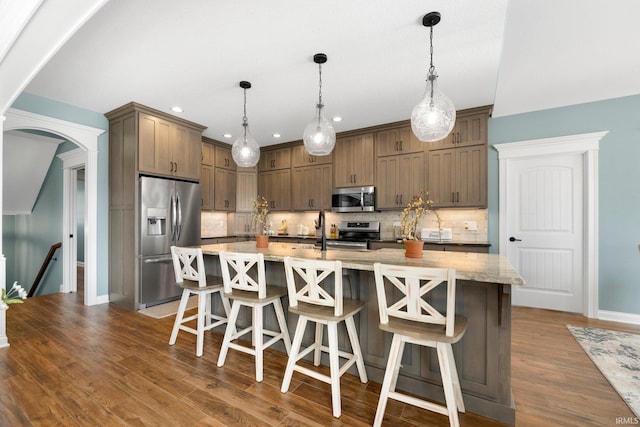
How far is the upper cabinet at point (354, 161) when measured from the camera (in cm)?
496

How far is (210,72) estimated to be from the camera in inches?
119

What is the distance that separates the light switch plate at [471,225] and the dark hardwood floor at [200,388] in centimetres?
162

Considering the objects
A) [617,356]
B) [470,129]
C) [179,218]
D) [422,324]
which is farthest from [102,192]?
[617,356]

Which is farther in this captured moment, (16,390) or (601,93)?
(601,93)

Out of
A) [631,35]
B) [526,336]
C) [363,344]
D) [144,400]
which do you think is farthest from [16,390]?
[631,35]

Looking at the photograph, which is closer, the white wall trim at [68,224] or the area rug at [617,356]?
the area rug at [617,356]

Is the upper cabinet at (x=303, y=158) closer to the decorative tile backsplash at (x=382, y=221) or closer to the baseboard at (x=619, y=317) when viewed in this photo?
the decorative tile backsplash at (x=382, y=221)

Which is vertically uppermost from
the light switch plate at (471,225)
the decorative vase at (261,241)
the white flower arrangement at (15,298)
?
the light switch plate at (471,225)

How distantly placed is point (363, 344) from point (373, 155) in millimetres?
3368

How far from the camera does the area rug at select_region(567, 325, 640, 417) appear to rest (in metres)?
2.11

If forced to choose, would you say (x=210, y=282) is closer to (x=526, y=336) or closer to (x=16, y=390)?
(x=16, y=390)

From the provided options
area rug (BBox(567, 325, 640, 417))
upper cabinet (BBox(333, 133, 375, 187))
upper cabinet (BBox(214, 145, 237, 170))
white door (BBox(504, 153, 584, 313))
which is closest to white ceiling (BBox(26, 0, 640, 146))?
white door (BBox(504, 153, 584, 313))

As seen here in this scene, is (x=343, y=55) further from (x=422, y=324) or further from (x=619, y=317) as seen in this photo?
(x=619, y=317)

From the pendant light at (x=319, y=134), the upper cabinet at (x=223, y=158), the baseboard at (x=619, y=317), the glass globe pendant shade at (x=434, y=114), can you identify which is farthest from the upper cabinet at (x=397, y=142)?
the baseboard at (x=619, y=317)
